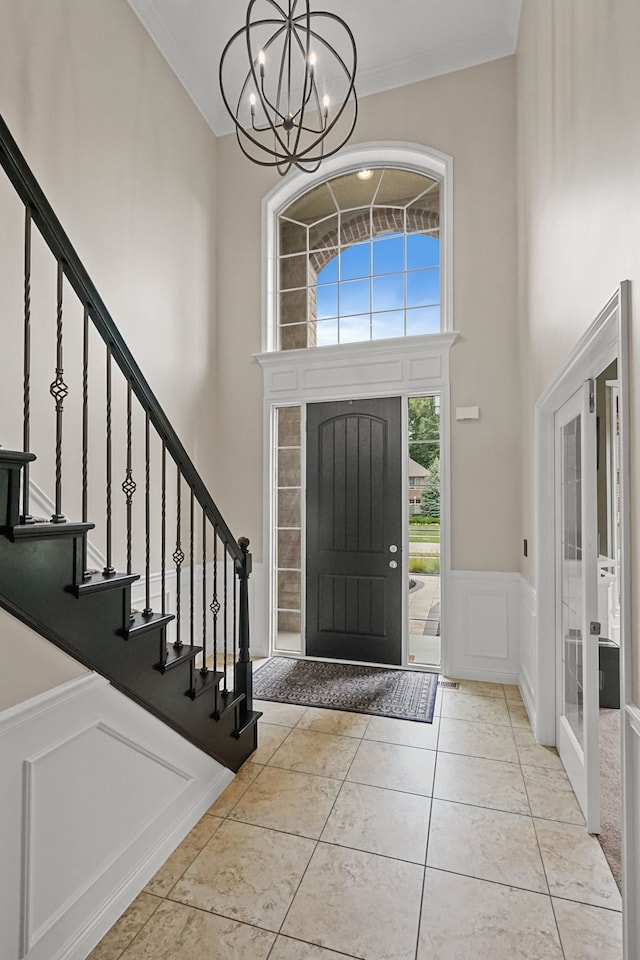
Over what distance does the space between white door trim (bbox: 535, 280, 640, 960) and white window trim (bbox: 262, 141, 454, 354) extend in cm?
159

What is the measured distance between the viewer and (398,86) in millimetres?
4145

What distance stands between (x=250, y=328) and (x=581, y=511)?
3254 mm

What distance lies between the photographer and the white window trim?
399 cm

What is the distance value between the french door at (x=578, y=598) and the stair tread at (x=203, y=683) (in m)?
1.64

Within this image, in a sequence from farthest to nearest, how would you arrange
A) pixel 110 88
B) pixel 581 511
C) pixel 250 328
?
pixel 250 328 → pixel 110 88 → pixel 581 511

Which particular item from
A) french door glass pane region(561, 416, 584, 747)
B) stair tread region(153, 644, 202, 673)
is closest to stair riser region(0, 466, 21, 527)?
stair tread region(153, 644, 202, 673)

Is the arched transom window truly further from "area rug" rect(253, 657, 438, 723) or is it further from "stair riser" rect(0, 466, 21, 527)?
"stair riser" rect(0, 466, 21, 527)

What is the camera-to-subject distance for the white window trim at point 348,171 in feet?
13.1

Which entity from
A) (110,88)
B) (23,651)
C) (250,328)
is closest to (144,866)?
(23,651)

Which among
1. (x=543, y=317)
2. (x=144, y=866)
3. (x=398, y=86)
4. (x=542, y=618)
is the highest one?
(x=398, y=86)

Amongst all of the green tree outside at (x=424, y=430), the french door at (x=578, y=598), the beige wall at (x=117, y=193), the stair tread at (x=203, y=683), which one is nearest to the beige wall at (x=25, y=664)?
the beige wall at (x=117, y=193)

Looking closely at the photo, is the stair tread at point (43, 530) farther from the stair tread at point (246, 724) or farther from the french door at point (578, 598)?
the french door at point (578, 598)

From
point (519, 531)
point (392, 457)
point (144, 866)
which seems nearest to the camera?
point (144, 866)

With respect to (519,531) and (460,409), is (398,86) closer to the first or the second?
(460,409)
